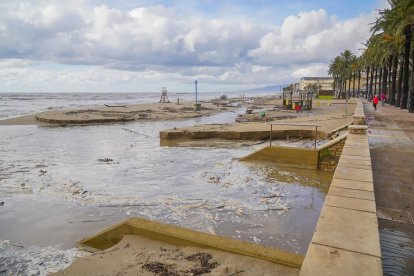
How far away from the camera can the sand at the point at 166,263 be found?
4.27 metres

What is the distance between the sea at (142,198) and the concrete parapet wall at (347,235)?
6.45ft

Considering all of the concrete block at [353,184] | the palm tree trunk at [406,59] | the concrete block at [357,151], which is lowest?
the concrete block at [353,184]

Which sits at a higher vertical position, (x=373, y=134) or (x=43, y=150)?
(x=373, y=134)

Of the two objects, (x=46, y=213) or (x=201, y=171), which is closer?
(x=46, y=213)

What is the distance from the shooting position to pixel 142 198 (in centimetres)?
982

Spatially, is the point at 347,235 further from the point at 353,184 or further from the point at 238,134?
the point at 238,134

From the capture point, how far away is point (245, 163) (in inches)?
569

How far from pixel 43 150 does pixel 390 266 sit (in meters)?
18.9

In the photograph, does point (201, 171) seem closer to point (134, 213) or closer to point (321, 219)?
point (134, 213)

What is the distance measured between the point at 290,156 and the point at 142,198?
22.1ft

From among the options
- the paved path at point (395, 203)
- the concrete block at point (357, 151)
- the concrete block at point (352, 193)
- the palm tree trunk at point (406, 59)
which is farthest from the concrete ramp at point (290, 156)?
the palm tree trunk at point (406, 59)

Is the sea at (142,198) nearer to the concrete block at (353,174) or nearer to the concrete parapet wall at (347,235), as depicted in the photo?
the concrete block at (353,174)

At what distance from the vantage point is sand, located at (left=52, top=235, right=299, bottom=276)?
427 centimetres

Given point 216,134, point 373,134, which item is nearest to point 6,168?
point 216,134
